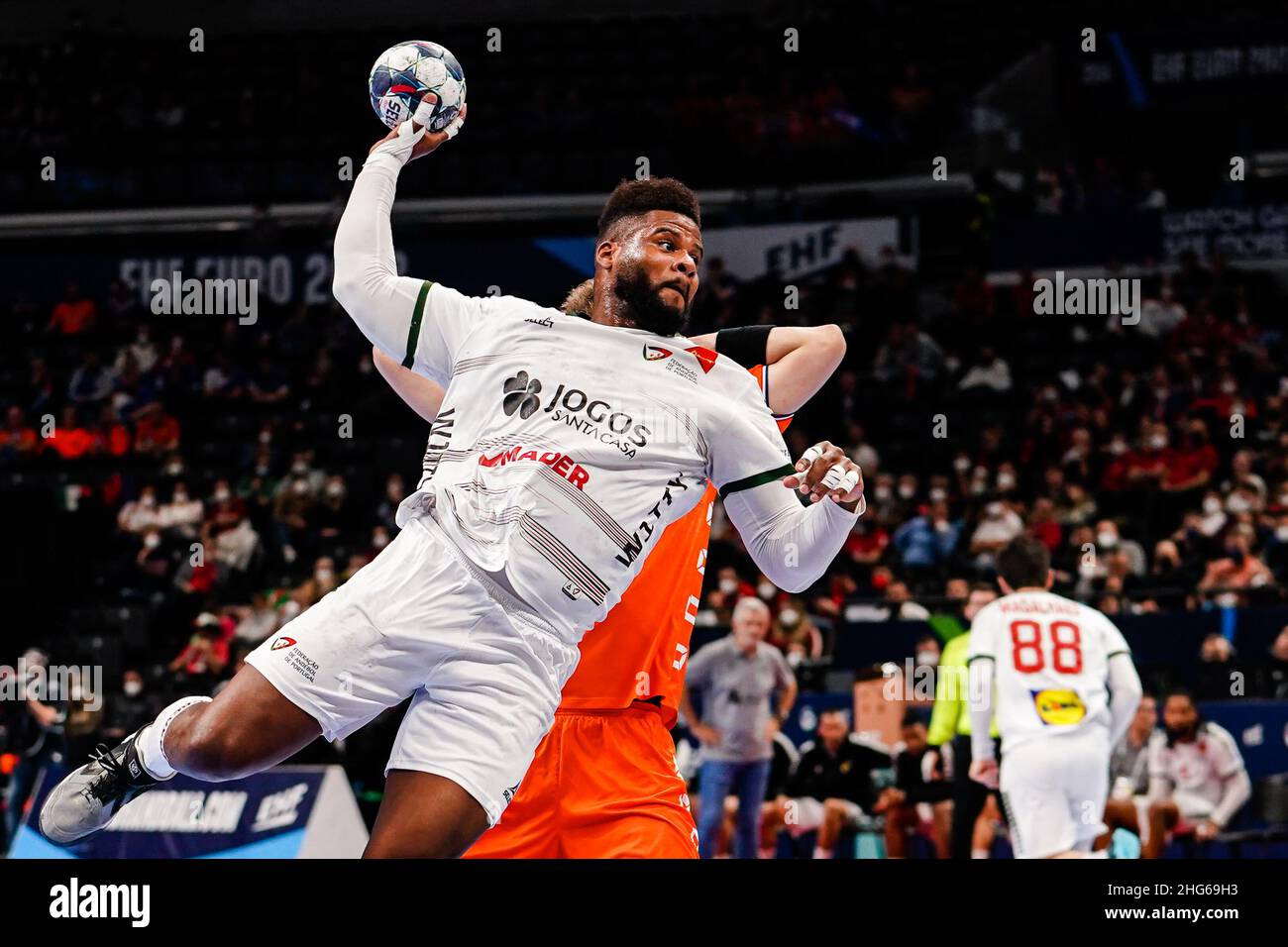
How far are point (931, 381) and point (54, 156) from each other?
13417 millimetres

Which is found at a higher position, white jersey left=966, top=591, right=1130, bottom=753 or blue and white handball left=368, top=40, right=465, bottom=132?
blue and white handball left=368, top=40, right=465, bottom=132

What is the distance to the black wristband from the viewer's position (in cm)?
511

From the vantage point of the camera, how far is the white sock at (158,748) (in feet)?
13.3

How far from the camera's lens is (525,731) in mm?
4105

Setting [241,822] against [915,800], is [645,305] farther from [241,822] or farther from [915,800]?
[915,800]

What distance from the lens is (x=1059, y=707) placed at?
29.1 feet

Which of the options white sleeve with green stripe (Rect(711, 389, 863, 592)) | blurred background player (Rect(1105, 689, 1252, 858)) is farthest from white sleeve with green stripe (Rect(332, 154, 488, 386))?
blurred background player (Rect(1105, 689, 1252, 858))

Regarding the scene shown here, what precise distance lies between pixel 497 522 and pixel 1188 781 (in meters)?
7.88

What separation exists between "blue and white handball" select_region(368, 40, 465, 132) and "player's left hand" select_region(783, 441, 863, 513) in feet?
5.25

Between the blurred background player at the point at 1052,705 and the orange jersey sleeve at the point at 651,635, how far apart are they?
4103mm

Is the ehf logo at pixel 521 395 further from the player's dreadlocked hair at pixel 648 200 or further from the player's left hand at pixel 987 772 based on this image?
the player's left hand at pixel 987 772

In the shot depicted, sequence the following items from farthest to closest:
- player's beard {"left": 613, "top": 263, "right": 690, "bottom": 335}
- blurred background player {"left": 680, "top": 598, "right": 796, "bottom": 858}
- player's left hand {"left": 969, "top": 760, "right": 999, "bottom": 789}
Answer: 1. blurred background player {"left": 680, "top": 598, "right": 796, "bottom": 858}
2. player's left hand {"left": 969, "top": 760, "right": 999, "bottom": 789}
3. player's beard {"left": 613, "top": 263, "right": 690, "bottom": 335}

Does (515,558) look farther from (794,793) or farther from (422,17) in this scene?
(422,17)

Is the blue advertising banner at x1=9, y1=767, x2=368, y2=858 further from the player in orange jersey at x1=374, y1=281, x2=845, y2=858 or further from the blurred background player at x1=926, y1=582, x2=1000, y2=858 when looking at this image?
the player in orange jersey at x1=374, y1=281, x2=845, y2=858
